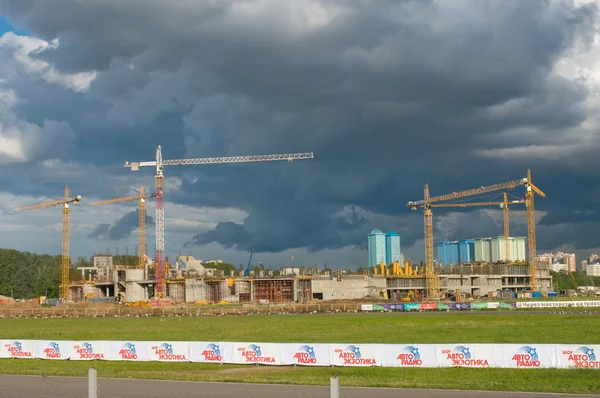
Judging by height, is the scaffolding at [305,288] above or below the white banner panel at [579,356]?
below

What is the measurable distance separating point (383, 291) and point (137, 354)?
529 ft

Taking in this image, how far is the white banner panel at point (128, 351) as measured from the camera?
138 feet

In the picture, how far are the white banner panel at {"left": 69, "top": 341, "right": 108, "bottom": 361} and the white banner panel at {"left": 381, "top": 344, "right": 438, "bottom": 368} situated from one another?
62.7 feet

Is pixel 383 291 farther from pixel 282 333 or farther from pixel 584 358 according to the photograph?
pixel 584 358

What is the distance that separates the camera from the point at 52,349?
44562mm

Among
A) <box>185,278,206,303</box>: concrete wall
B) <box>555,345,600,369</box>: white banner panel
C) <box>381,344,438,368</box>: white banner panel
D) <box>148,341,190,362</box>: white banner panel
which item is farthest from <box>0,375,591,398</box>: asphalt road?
<box>185,278,206,303</box>: concrete wall

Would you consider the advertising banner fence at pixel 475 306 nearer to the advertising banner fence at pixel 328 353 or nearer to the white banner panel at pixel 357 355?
the advertising banner fence at pixel 328 353

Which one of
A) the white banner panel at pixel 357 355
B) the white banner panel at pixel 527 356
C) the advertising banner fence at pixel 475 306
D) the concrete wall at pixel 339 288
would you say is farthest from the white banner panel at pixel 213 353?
the concrete wall at pixel 339 288

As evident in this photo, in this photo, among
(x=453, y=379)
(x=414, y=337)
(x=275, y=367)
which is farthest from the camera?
(x=414, y=337)

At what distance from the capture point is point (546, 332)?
198ft

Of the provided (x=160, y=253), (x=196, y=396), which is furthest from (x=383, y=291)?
(x=196, y=396)

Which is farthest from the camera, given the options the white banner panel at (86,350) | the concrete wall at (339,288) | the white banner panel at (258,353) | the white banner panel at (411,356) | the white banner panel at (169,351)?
the concrete wall at (339,288)

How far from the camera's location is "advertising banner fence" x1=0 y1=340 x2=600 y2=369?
114ft

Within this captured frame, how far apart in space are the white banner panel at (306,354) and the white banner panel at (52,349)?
619 inches
